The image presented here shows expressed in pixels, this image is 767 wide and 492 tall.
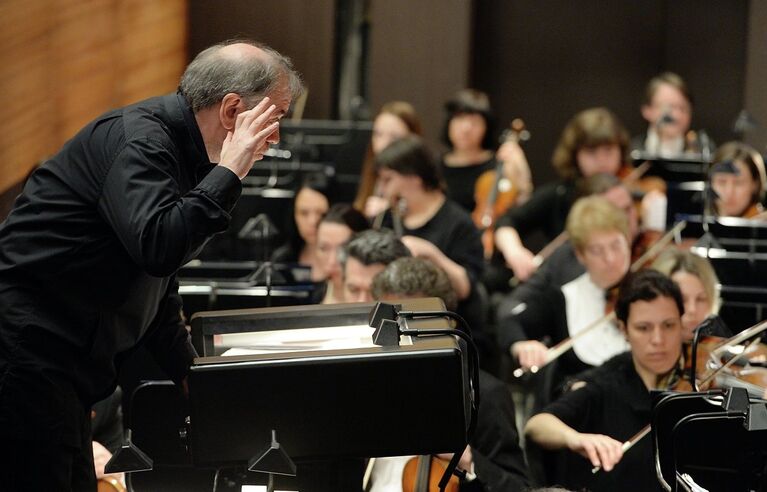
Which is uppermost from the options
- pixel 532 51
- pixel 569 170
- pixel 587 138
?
pixel 532 51

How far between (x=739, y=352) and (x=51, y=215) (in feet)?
4.51

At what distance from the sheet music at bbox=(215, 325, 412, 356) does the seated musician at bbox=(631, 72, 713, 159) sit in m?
3.67

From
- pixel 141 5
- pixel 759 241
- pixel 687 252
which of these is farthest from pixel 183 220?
pixel 141 5

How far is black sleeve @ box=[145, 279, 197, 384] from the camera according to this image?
2033 mm

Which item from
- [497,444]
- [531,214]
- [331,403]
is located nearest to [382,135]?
[531,214]

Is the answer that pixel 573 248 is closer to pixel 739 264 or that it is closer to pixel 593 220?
pixel 593 220

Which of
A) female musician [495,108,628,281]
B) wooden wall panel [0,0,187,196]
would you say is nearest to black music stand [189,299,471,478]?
wooden wall panel [0,0,187,196]

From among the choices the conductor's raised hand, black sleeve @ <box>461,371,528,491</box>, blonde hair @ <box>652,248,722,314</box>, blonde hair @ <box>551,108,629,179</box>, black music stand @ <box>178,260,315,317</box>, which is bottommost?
black sleeve @ <box>461,371,528,491</box>

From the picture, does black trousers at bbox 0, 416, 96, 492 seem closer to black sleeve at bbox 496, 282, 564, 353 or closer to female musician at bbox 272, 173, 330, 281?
black sleeve at bbox 496, 282, 564, 353

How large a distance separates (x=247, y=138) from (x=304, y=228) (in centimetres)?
255

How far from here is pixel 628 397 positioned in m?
2.68

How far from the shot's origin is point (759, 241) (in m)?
3.33

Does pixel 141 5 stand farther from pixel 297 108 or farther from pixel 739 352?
pixel 739 352

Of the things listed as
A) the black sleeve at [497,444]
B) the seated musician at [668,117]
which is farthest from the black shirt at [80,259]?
the seated musician at [668,117]
